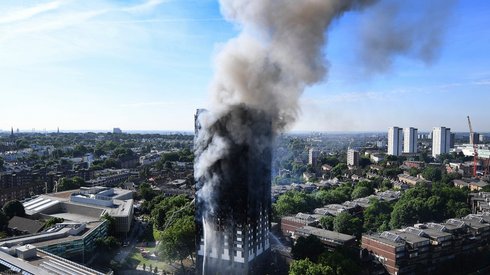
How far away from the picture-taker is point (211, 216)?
718 inches

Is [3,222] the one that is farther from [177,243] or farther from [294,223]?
[294,223]

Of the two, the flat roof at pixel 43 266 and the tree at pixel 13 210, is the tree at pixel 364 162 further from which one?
the flat roof at pixel 43 266

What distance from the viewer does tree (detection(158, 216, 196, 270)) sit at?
20.2 metres

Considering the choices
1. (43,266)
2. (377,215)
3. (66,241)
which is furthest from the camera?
(377,215)

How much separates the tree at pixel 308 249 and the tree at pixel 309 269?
2782 mm

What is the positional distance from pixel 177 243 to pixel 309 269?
22.8 feet

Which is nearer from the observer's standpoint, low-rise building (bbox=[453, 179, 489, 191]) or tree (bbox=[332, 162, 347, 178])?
low-rise building (bbox=[453, 179, 489, 191])

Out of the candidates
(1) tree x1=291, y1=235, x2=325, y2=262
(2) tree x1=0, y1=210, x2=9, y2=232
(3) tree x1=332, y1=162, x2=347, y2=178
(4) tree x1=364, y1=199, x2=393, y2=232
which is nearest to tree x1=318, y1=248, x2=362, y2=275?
(1) tree x1=291, y1=235, x2=325, y2=262

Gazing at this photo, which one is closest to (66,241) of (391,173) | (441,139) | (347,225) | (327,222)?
(327,222)

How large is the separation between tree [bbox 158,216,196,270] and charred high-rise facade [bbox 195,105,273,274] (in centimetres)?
178

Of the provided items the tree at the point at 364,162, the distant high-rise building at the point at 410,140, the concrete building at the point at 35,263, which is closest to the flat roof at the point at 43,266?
the concrete building at the point at 35,263

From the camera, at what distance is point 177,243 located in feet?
66.2

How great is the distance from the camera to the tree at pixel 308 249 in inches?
779

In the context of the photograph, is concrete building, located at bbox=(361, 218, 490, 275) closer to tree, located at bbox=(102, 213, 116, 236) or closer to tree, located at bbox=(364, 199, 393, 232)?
tree, located at bbox=(364, 199, 393, 232)
